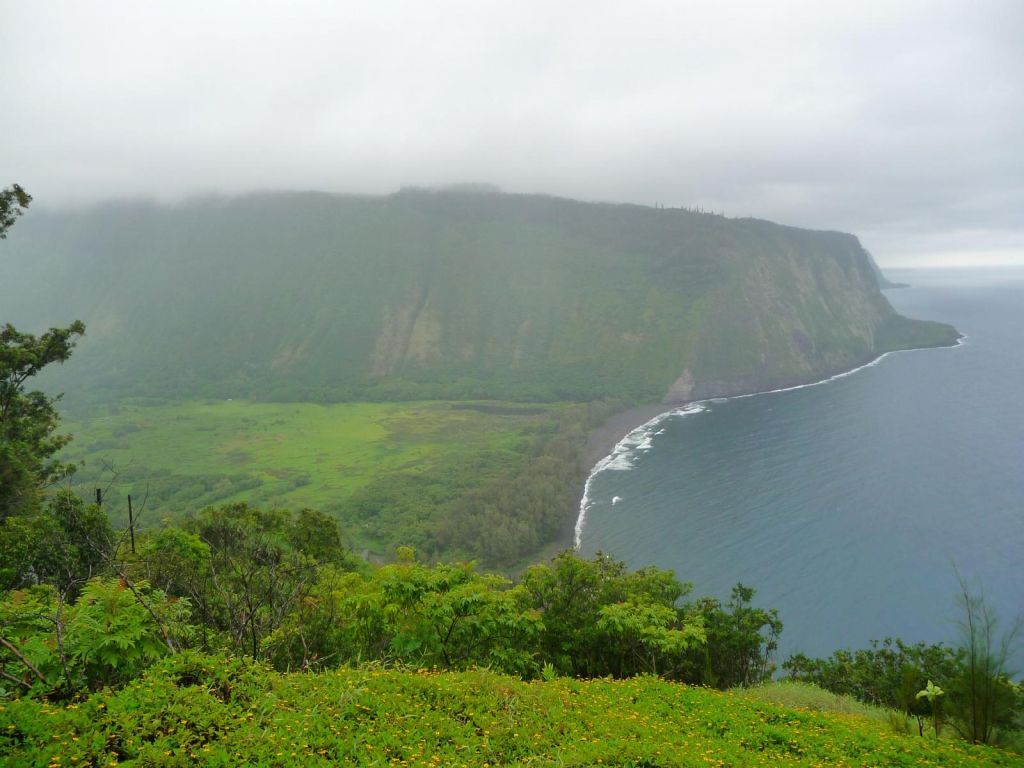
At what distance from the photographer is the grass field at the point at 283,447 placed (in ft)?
316

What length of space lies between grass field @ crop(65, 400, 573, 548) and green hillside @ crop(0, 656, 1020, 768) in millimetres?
74490

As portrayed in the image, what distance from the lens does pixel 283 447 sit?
128 meters

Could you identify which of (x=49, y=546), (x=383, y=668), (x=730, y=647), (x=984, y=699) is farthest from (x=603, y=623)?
(x=49, y=546)

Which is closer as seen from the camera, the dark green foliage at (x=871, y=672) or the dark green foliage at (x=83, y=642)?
the dark green foliage at (x=83, y=642)

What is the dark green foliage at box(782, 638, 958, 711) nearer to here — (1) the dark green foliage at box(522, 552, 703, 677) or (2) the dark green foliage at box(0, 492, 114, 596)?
(1) the dark green foliage at box(522, 552, 703, 677)

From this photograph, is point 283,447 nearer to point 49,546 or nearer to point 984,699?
point 49,546

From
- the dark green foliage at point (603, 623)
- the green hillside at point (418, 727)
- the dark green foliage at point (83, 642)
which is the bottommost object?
the dark green foliage at point (603, 623)

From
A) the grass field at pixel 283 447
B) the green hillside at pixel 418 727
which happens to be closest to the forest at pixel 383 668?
the green hillside at pixel 418 727

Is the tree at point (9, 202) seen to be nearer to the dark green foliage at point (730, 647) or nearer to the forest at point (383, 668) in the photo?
the forest at point (383, 668)

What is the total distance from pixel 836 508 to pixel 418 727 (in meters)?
82.4

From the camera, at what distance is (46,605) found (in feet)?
36.6

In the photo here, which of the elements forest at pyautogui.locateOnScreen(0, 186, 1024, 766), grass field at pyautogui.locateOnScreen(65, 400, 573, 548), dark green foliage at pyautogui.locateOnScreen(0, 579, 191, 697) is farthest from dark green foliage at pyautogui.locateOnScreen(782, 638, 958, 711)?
grass field at pyautogui.locateOnScreen(65, 400, 573, 548)

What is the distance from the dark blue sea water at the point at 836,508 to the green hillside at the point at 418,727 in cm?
4321

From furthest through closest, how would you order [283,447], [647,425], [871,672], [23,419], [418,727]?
[647,425], [283,447], [23,419], [871,672], [418,727]
